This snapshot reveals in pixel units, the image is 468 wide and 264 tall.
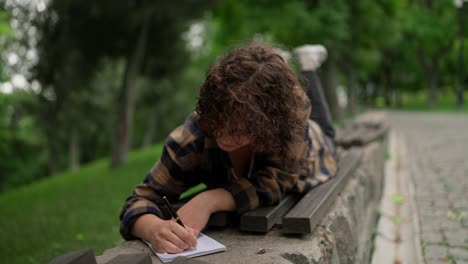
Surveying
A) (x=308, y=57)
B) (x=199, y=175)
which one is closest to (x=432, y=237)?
(x=308, y=57)

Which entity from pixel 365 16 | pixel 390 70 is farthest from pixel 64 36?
pixel 390 70

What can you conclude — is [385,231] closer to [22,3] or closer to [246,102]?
[246,102]

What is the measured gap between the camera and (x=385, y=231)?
3668mm

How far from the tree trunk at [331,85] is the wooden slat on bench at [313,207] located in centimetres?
1198

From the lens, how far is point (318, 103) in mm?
3791

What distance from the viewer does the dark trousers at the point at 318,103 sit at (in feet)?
12.2

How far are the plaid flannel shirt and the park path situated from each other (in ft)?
4.28

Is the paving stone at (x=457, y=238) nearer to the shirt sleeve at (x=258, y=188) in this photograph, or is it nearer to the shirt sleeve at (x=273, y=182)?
the shirt sleeve at (x=273, y=182)

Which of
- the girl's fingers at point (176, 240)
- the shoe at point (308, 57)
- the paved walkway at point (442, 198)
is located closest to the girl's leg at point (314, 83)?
the shoe at point (308, 57)

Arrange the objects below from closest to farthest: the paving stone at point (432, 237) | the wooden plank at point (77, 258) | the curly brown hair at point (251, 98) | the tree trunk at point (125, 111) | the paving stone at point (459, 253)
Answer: the wooden plank at point (77, 258)
the curly brown hair at point (251, 98)
the paving stone at point (459, 253)
the paving stone at point (432, 237)
the tree trunk at point (125, 111)

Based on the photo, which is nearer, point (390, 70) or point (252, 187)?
point (252, 187)

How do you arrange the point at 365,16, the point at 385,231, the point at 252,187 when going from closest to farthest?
the point at 252,187 → the point at 385,231 → the point at 365,16

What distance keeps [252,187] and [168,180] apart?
0.45 m

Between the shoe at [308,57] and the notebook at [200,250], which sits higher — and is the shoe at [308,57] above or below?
above
